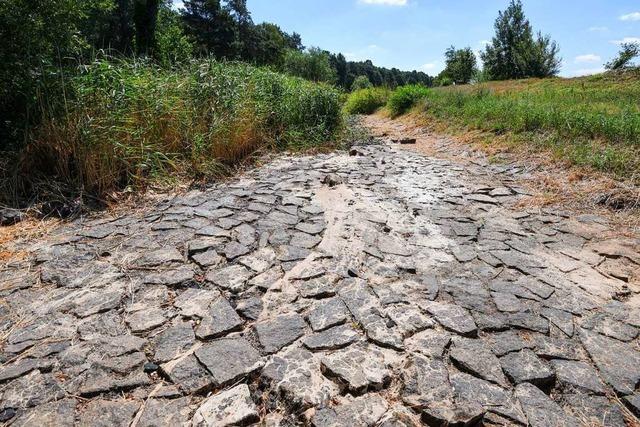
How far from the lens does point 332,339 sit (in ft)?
6.04

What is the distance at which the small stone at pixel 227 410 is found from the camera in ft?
4.61

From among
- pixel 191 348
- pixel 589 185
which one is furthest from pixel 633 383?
pixel 589 185

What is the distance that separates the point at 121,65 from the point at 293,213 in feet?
9.63

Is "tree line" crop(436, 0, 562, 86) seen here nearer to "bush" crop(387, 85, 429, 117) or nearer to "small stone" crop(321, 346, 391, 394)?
"bush" crop(387, 85, 429, 117)

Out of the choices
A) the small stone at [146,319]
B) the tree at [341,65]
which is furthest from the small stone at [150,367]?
the tree at [341,65]

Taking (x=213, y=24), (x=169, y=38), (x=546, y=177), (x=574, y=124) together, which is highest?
(x=213, y=24)

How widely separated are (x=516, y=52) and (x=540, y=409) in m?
27.8

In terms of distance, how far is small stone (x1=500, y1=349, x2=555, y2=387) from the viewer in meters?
1.62

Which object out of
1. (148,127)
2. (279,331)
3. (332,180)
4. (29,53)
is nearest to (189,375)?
(279,331)

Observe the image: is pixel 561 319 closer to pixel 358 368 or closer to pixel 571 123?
pixel 358 368

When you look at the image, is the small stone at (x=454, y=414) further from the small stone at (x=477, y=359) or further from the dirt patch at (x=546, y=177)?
the dirt patch at (x=546, y=177)

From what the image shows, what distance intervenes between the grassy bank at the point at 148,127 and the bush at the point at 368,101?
8.77 m

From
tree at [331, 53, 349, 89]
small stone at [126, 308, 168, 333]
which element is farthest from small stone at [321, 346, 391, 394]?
tree at [331, 53, 349, 89]

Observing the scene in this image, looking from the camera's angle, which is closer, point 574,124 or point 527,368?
point 527,368
